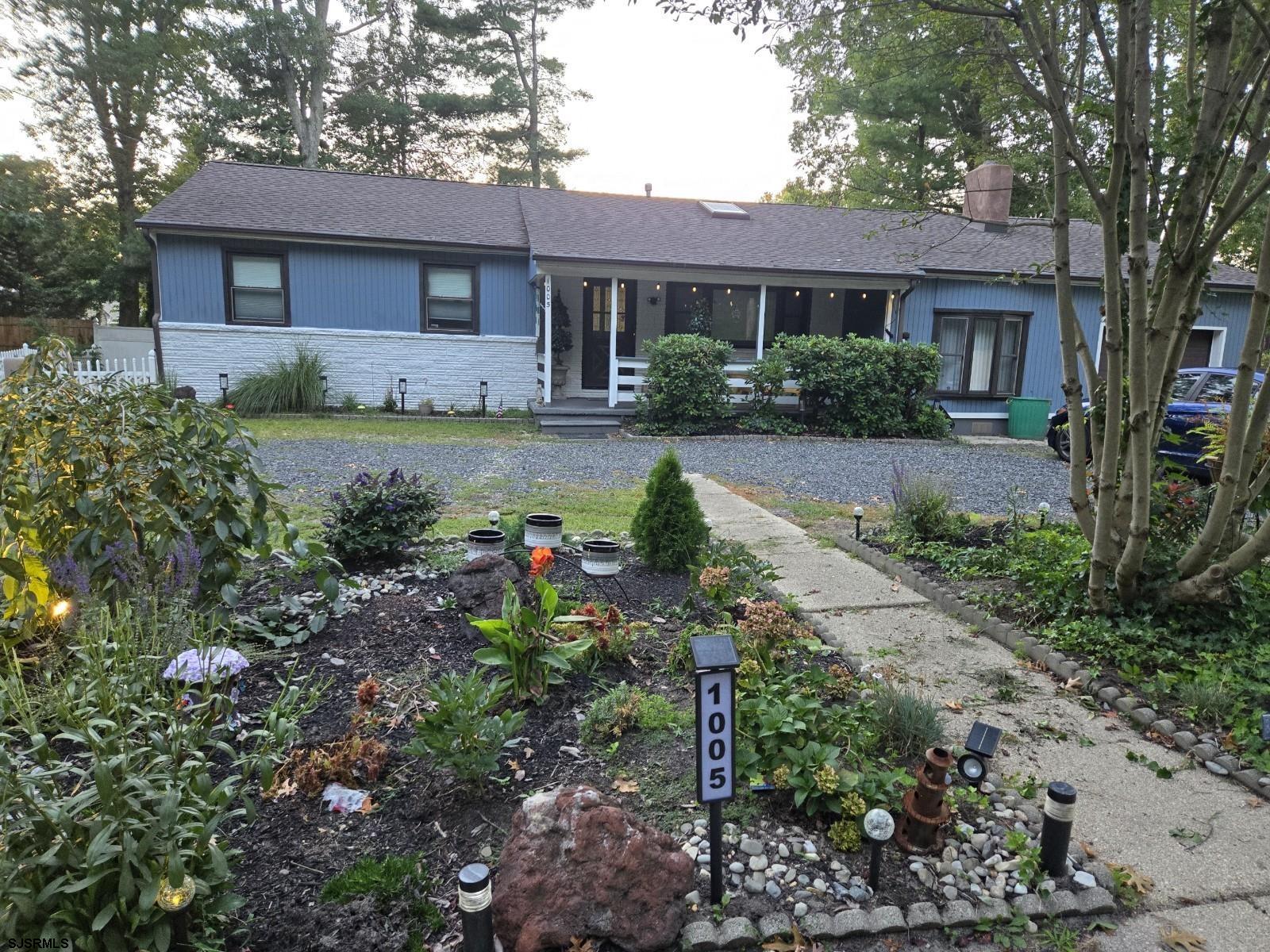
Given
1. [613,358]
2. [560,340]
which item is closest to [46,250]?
[560,340]

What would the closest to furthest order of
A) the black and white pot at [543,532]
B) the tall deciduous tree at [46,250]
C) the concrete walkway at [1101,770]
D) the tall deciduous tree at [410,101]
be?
Result: the concrete walkway at [1101,770] → the black and white pot at [543,532] → the tall deciduous tree at [46,250] → the tall deciduous tree at [410,101]

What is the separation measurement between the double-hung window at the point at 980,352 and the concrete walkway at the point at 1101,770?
12.1m

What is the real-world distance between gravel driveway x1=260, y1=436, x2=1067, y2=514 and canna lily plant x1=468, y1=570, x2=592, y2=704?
4864 mm

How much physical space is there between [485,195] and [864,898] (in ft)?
56.7

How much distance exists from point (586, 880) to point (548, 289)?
41.4 ft

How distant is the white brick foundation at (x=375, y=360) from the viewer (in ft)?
45.6

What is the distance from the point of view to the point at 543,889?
1850 millimetres

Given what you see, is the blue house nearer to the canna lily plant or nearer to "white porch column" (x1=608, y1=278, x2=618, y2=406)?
"white porch column" (x1=608, y1=278, x2=618, y2=406)

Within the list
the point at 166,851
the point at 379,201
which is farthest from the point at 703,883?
the point at 379,201

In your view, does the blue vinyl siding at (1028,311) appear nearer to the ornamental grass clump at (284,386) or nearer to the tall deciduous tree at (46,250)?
the ornamental grass clump at (284,386)

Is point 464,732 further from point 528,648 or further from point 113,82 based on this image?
point 113,82

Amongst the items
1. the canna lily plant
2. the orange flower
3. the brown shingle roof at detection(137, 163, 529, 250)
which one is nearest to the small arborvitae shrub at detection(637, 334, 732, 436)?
the brown shingle roof at detection(137, 163, 529, 250)

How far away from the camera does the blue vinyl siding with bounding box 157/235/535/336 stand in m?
13.7

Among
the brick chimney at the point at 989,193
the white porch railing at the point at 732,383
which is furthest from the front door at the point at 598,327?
the brick chimney at the point at 989,193
